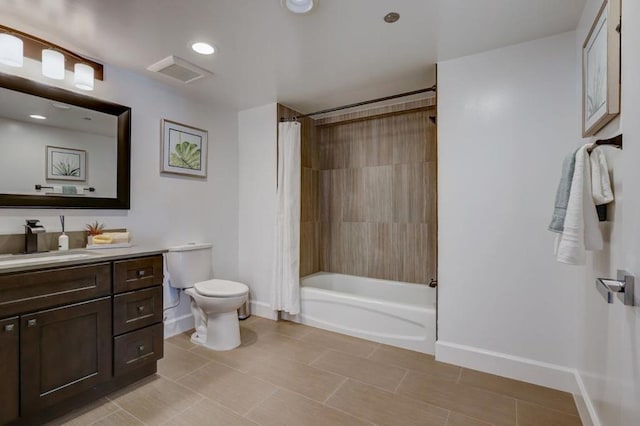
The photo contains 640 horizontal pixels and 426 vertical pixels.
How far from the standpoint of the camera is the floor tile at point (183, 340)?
2578mm

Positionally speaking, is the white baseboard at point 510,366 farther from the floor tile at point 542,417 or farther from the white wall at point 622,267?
the white wall at point 622,267

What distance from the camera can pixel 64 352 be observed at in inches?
64.7

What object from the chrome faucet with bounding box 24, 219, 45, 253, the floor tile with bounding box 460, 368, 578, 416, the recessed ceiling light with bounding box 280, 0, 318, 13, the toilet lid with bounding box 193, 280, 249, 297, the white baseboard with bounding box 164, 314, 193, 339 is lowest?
the floor tile with bounding box 460, 368, 578, 416

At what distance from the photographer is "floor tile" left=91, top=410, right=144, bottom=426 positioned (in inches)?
63.6

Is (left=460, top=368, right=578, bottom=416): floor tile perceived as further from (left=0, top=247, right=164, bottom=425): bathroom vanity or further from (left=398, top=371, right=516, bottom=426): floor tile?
(left=0, top=247, right=164, bottom=425): bathroom vanity

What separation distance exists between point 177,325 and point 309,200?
72.2 inches

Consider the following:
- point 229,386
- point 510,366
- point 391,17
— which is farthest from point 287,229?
point 510,366

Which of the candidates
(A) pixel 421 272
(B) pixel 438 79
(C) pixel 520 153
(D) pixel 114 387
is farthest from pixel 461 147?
(D) pixel 114 387

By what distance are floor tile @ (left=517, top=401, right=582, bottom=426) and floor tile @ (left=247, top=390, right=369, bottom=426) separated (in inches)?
35.4

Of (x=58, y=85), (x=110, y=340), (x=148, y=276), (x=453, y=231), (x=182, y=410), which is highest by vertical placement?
(x=58, y=85)

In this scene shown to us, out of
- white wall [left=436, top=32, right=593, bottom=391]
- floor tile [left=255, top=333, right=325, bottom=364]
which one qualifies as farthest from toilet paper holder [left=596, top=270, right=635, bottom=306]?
floor tile [left=255, top=333, right=325, bottom=364]

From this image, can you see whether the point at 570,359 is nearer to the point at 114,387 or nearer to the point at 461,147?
the point at 461,147

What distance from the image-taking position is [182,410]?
1733 millimetres

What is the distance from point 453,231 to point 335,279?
5.36 feet
